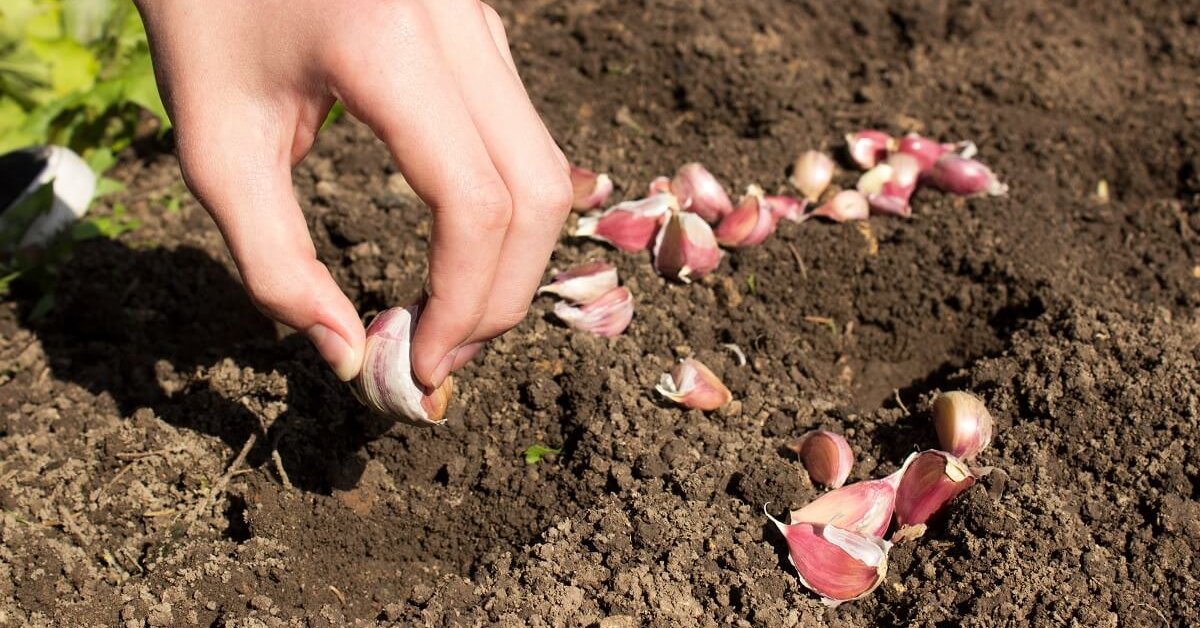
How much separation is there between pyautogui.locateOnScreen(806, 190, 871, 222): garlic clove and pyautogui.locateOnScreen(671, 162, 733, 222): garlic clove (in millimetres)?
274

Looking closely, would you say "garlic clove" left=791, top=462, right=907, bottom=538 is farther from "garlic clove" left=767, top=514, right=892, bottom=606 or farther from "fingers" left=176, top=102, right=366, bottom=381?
"fingers" left=176, top=102, right=366, bottom=381

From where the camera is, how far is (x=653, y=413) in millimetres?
2467

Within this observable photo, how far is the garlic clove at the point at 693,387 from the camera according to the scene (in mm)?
2471

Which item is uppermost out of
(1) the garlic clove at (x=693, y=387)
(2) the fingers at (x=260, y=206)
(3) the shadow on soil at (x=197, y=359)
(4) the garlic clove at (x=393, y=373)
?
(2) the fingers at (x=260, y=206)

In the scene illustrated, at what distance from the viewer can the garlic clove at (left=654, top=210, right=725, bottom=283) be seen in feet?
9.28

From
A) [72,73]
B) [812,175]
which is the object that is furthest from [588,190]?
[72,73]

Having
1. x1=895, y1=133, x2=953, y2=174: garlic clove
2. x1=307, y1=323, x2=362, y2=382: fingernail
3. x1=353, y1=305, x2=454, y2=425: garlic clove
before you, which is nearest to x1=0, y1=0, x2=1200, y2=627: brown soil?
x1=895, y1=133, x2=953, y2=174: garlic clove

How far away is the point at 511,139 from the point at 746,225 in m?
1.32

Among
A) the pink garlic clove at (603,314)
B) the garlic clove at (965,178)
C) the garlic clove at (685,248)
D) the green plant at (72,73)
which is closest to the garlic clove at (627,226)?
the garlic clove at (685,248)

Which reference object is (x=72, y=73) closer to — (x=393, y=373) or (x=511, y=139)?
(x=393, y=373)

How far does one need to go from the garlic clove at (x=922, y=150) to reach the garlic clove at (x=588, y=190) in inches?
38.9

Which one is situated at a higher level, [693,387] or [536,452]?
[693,387]

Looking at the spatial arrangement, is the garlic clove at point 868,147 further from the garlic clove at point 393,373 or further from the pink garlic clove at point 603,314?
the garlic clove at point 393,373

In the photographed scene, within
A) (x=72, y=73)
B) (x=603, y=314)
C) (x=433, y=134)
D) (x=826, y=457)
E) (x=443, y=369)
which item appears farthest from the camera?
(x=72, y=73)
